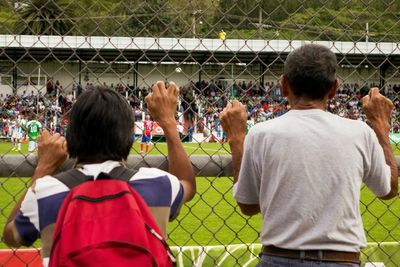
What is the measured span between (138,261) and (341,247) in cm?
85

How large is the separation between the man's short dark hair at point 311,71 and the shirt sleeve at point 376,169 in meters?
0.27

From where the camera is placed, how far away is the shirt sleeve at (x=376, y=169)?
2299 mm

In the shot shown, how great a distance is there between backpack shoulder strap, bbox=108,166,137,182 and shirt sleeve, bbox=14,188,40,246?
267 mm

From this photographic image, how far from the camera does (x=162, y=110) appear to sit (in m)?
2.43

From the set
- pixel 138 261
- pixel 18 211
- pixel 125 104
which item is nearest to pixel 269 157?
pixel 125 104

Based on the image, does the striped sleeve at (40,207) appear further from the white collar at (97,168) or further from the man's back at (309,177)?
the man's back at (309,177)

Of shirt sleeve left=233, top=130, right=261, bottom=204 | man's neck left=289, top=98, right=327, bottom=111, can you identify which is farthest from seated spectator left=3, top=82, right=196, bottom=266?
man's neck left=289, top=98, right=327, bottom=111

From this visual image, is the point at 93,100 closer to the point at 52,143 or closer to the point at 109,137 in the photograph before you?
the point at 109,137

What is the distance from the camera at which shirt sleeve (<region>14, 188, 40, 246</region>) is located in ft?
6.32

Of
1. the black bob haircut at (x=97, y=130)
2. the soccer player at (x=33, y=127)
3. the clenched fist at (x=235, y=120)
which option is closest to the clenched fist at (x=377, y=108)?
the clenched fist at (x=235, y=120)

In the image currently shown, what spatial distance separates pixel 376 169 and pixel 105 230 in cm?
117

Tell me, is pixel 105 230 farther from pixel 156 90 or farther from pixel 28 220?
pixel 156 90

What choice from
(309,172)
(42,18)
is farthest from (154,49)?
(309,172)

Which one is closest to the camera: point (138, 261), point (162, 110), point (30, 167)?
point (138, 261)
